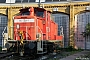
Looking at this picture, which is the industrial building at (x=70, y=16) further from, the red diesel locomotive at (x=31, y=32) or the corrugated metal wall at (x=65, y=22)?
the red diesel locomotive at (x=31, y=32)

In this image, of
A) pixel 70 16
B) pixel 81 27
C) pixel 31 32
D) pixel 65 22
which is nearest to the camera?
pixel 31 32

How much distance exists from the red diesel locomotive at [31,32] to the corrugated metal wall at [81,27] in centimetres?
1110

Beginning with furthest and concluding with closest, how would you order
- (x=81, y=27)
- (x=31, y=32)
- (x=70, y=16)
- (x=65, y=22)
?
(x=65, y=22) < (x=81, y=27) < (x=70, y=16) < (x=31, y=32)

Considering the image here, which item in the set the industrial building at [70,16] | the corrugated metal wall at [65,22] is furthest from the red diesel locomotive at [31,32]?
the corrugated metal wall at [65,22]

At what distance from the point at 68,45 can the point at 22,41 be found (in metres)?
13.6

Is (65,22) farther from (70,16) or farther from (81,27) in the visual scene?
(81,27)

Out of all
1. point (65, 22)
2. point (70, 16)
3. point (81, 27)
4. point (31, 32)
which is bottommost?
point (31, 32)

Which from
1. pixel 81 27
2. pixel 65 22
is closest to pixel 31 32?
pixel 65 22

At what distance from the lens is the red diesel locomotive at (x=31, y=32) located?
47.2ft

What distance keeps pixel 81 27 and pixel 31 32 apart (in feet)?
43.7

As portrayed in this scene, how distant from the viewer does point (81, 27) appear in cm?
2764

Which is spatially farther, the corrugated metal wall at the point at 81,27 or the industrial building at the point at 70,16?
the corrugated metal wall at the point at 81,27

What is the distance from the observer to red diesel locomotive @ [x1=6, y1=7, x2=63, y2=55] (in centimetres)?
1440

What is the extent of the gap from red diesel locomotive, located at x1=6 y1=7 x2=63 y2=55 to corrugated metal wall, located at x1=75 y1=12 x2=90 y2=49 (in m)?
11.1
